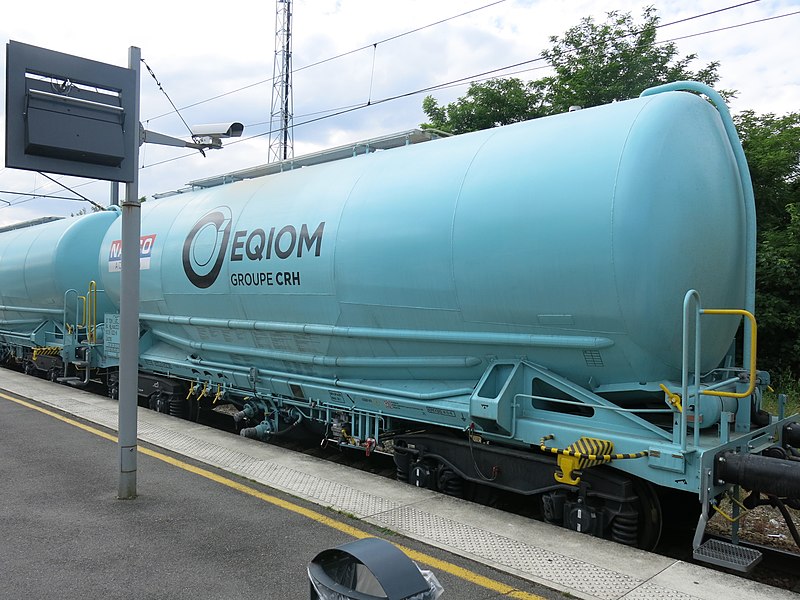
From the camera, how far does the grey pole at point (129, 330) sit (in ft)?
18.0

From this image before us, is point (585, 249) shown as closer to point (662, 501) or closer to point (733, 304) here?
point (733, 304)

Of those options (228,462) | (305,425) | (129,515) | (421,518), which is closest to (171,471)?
(228,462)

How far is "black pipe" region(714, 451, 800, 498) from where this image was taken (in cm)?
437

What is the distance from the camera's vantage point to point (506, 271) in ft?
Answer: 17.8

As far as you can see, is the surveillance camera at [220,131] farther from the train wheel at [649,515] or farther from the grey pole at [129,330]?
the train wheel at [649,515]

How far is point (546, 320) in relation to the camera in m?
5.34

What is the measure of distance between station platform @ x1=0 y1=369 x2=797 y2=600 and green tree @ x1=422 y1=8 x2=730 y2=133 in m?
12.0

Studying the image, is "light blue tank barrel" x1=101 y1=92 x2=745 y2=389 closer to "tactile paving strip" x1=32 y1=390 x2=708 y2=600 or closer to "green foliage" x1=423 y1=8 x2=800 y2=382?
"tactile paving strip" x1=32 y1=390 x2=708 y2=600

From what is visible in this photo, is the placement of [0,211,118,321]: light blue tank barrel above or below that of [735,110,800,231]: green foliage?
below

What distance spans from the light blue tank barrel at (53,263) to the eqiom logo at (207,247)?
4.90 meters

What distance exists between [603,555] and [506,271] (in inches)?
91.6

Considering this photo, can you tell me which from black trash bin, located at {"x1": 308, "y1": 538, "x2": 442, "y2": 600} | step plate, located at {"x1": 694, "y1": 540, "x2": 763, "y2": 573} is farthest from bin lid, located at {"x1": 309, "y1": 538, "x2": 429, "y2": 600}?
step plate, located at {"x1": 694, "y1": 540, "x2": 763, "y2": 573}

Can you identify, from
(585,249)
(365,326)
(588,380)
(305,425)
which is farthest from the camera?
(305,425)

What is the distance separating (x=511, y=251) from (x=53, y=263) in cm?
1141
